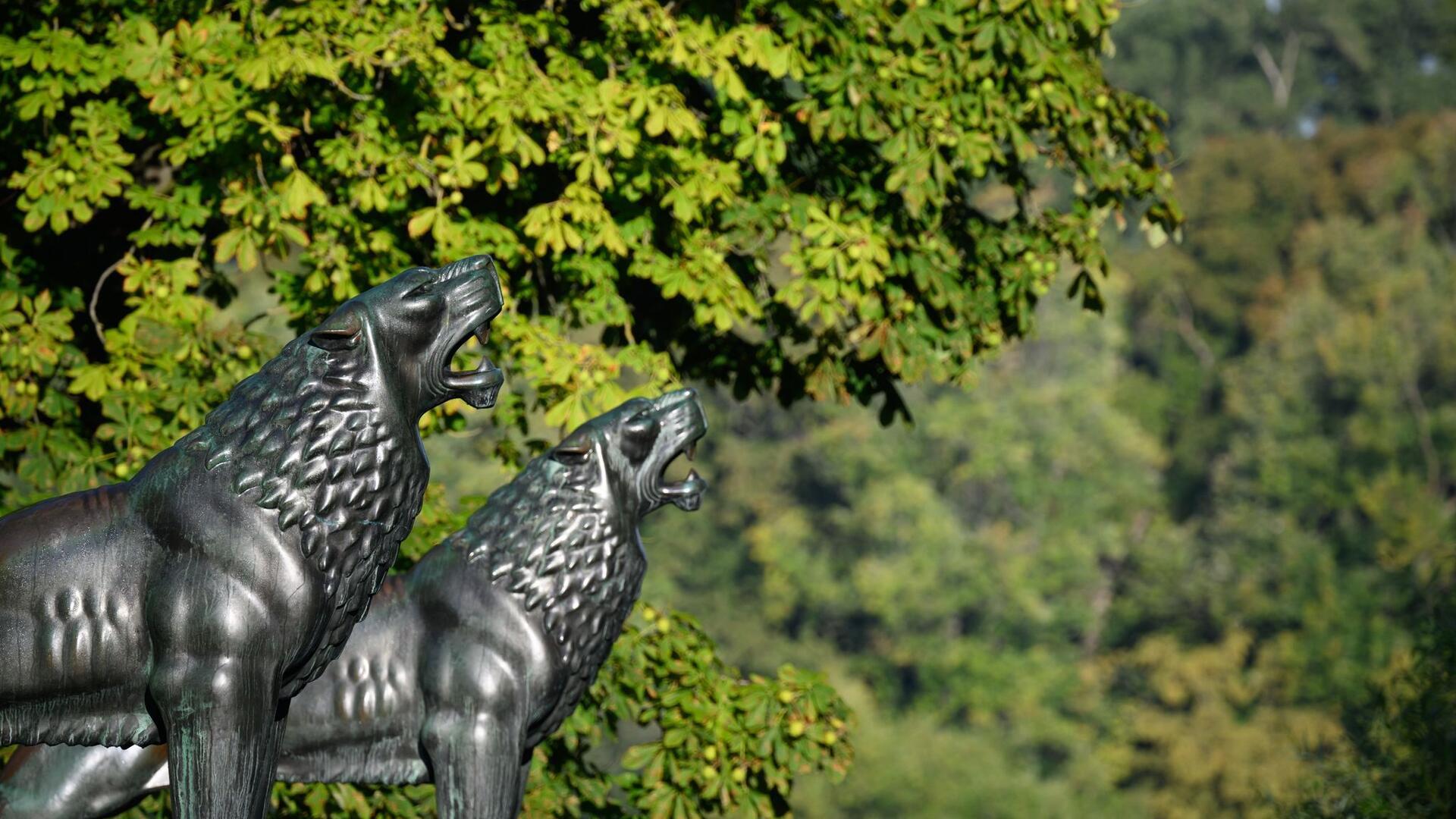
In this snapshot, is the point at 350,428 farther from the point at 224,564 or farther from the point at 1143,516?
the point at 1143,516

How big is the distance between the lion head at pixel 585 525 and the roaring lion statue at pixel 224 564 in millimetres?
867

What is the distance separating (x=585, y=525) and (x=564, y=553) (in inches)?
3.5

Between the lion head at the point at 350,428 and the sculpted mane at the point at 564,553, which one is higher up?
the lion head at the point at 350,428

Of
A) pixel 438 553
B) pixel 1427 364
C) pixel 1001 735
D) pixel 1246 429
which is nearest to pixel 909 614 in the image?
pixel 1001 735

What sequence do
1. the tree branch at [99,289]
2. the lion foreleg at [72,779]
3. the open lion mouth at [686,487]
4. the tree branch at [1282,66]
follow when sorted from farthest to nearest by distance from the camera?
the tree branch at [1282,66] → the tree branch at [99,289] → the open lion mouth at [686,487] → the lion foreleg at [72,779]

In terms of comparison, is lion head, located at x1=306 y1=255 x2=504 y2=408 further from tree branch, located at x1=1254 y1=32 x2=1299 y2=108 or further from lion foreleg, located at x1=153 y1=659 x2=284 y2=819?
tree branch, located at x1=1254 y1=32 x2=1299 y2=108

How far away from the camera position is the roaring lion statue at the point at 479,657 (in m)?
4.34

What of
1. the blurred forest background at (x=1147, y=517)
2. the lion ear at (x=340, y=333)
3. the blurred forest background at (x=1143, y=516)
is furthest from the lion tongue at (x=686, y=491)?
the blurred forest background at (x=1143, y=516)

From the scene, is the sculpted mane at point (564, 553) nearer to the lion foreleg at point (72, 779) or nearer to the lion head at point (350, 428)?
the lion head at point (350, 428)

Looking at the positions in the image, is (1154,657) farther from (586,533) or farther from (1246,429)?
(586,533)

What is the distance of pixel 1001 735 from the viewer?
1481 inches

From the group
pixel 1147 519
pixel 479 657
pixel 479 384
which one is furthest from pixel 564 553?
pixel 1147 519

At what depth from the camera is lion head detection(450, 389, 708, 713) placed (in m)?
4.51

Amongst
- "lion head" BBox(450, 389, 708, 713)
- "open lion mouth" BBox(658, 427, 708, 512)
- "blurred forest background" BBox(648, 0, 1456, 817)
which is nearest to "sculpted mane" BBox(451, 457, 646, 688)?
"lion head" BBox(450, 389, 708, 713)
